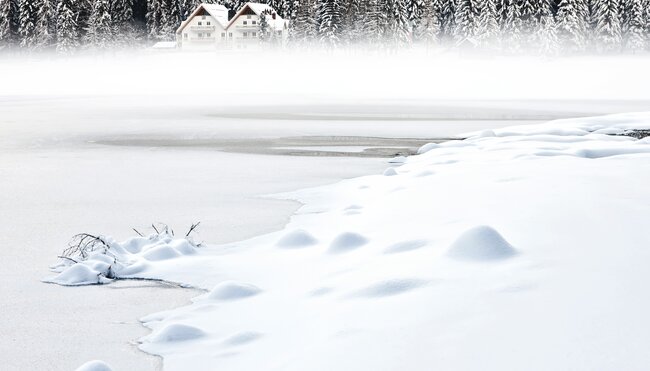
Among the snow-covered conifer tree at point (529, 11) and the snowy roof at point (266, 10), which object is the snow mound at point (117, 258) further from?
the snowy roof at point (266, 10)

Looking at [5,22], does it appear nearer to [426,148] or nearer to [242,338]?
[426,148]

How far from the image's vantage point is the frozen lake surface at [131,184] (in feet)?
12.9

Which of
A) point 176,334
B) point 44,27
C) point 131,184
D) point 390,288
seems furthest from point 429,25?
point 176,334

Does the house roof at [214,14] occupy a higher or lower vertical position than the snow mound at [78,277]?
higher

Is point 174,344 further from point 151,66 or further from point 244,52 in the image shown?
point 244,52

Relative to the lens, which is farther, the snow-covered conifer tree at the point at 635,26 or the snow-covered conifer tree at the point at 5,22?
the snow-covered conifer tree at the point at 5,22

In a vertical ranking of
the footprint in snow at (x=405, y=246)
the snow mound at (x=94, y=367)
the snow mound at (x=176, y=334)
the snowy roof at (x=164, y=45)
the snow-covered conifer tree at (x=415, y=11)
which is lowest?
the snow mound at (x=176, y=334)

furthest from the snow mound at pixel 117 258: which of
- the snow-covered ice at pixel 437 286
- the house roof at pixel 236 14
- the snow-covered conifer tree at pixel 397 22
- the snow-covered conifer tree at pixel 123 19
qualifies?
the snow-covered conifer tree at pixel 123 19

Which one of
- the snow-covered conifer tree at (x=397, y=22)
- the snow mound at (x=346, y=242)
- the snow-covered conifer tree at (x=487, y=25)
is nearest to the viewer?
the snow mound at (x=346, y=242)

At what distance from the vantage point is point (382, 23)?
74.8m

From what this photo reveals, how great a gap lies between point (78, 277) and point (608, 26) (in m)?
67.3

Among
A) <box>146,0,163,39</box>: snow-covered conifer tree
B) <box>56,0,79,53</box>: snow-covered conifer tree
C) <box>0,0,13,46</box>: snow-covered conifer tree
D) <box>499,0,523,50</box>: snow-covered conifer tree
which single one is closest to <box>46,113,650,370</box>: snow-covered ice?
<box>499,0,523,50</box>: snow-covered conifer tree

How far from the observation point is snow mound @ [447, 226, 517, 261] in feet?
13.5

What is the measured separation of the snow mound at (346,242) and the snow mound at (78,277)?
4.84 ft
